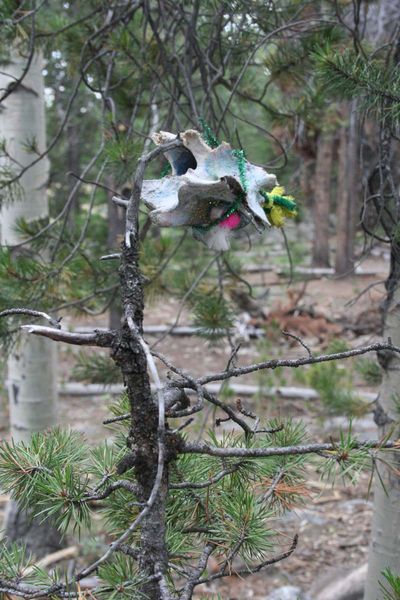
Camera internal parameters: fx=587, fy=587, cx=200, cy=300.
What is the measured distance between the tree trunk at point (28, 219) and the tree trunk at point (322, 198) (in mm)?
6017

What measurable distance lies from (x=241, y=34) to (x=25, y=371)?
63.7 inches

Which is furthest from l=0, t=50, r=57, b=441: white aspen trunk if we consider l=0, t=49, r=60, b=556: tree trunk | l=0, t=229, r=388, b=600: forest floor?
l=0, t=229, r=388, b=600: forest floor

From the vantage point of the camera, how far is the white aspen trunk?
2.39 m

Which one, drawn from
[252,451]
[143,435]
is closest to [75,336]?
[143,435]

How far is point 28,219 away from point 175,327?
0.83 metres

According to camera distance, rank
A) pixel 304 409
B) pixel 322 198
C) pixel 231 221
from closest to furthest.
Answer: pixel 231 221, pixel 304 409, pixel 322 198

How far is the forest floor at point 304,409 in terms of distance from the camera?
2.53 metres

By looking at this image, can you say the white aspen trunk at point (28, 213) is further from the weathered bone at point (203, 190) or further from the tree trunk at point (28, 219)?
the weathered bone at point (203, 190)

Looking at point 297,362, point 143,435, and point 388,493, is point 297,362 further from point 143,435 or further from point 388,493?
point 388,493

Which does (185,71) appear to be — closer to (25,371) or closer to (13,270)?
(13,270)

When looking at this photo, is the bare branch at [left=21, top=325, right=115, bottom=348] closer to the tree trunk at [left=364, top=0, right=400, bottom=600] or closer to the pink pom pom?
the pink pom pom

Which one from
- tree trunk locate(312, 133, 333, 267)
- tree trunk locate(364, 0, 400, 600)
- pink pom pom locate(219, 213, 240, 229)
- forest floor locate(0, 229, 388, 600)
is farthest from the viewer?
tree trunk locate(312, 133, 333, 267)

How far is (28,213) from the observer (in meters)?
2.47

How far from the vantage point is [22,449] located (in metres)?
0.79
